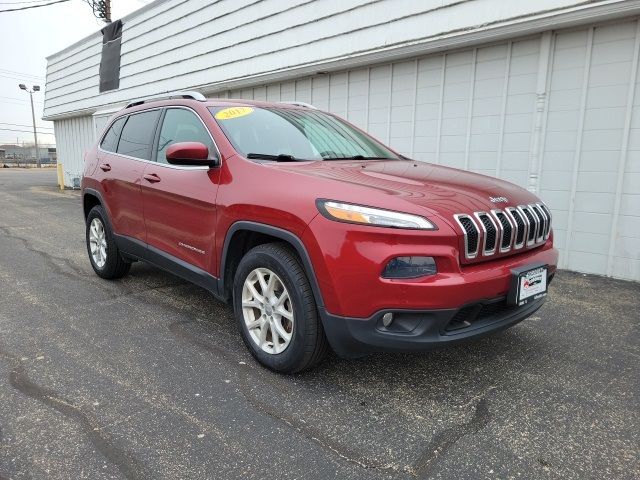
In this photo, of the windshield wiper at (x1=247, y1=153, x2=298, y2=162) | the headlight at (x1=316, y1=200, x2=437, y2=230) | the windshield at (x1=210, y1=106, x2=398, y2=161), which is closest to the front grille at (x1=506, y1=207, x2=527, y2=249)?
the headlight at (x1=316, y1=200, x2=437, y2=230)

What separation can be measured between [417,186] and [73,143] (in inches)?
677

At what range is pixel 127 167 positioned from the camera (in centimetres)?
420

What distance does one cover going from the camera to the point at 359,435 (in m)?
2.29

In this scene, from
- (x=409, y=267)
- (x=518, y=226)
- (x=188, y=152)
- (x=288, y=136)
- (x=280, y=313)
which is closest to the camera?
(x=409, y=267)

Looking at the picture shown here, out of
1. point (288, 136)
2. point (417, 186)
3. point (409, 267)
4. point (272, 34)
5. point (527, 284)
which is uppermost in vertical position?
point (272, 34)

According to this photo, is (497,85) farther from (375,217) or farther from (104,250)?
(104,250)

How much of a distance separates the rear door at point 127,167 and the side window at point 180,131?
183mm

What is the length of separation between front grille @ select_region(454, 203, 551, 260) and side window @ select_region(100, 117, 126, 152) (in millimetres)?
3585

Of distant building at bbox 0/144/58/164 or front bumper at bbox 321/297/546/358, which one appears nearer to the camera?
front bumper at bbox 321/297/546/358

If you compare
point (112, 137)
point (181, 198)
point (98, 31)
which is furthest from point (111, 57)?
point (181, 198)

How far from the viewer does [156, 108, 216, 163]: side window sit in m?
3.40

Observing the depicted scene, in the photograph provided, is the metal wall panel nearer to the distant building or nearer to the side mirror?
the side mirror

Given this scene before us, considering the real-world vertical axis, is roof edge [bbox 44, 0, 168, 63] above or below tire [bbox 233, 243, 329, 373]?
above

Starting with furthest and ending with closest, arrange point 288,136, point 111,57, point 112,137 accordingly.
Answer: point 111,57, point 112,137, point 288,136
